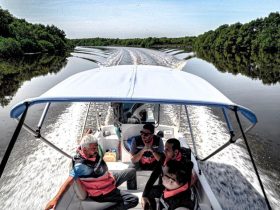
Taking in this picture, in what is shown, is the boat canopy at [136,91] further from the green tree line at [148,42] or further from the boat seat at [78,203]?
the green tree line at [148,42]

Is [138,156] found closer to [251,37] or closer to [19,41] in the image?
[19,41]

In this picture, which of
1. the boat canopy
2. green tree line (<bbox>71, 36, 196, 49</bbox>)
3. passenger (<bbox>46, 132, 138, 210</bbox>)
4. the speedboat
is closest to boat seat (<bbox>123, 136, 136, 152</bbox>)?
the speedboat

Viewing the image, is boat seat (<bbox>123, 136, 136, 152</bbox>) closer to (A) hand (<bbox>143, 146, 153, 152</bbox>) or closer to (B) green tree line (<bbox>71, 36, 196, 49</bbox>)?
(A) hand (<bbox>143, 146, 153, 152</bbox>)

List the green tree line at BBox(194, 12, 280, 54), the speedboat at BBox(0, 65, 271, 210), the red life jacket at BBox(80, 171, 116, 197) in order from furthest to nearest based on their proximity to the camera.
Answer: the green tree line at BBox(194, 12, 280, 54), the speedboat at BBox(0, 65, 271, 210), the red life jacket at BBox(80, 171, 116, 197)

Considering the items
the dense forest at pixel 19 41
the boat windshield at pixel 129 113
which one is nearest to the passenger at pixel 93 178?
the boat windshield at pixel 129 113

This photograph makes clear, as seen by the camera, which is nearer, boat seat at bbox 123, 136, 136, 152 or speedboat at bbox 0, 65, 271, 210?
speedboat at bbox 0, 65, 271, 210

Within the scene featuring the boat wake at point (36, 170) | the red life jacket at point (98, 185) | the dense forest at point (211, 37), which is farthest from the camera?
the dense forest at point (211, 37)

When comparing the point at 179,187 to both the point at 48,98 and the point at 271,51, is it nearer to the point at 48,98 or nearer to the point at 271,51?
the point at 48,98
